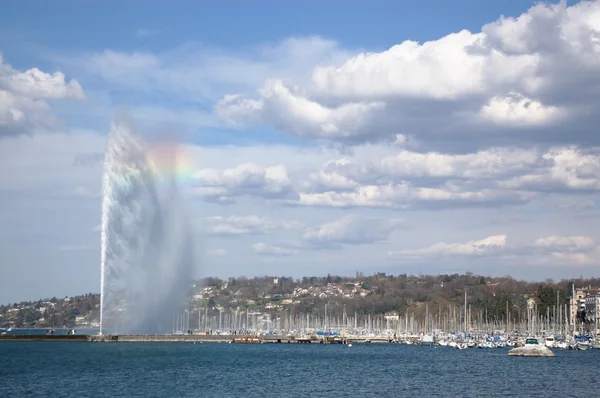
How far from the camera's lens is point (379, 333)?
184500 millimetres

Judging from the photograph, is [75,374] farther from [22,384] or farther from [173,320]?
[173,320]

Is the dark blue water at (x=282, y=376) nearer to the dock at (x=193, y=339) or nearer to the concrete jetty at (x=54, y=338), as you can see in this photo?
the dock at (x=193, y=339)

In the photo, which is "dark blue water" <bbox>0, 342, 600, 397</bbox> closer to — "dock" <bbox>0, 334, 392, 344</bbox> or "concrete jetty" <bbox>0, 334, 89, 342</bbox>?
"dock" <bbox>0, 334, 392, 344</bbox>

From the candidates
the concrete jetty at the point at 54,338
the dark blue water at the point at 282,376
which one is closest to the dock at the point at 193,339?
the concrete jetty at the point at 54,338

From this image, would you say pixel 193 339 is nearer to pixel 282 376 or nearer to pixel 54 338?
pixel 54 338

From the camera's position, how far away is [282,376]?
7150 cm

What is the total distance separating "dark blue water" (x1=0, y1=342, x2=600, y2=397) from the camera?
190 feet

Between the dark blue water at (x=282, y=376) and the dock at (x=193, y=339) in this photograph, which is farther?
the dock at (x=193, y=339)

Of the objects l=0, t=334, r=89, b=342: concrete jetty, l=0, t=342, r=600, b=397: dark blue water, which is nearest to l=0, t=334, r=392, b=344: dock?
l=0, t=334, r=89, b=342: concrete jetty

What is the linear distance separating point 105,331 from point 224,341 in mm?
30026

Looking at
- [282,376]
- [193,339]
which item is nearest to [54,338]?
[193,339]

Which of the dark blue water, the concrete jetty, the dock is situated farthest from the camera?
the concrete jetty

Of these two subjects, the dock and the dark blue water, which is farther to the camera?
the dock

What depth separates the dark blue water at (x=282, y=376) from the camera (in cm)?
5788
